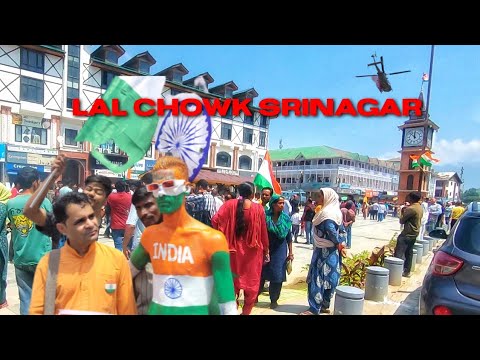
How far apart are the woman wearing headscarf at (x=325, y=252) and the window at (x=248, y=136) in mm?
20788

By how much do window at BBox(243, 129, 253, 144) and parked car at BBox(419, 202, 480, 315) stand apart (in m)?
21.6

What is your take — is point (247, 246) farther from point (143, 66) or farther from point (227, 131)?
point (227, 131)

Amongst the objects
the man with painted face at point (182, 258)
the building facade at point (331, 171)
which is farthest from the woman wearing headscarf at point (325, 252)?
the building facade at point (331, 171)

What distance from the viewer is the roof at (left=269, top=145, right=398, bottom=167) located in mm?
41159

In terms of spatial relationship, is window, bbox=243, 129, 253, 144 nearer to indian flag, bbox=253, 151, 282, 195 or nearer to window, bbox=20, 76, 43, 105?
window, bbox=20, 76, 43, 105

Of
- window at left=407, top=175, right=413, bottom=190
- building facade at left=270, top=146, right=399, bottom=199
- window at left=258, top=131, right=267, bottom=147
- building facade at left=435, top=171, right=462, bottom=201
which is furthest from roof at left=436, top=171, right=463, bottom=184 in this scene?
window at left=258, top=131, right=267, bottom=147

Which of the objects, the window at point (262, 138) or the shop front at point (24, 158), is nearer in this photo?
the shop front at point (24, 158)

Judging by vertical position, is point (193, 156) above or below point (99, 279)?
above

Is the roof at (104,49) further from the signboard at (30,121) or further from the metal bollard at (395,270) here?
the metal bollard at (395,270)

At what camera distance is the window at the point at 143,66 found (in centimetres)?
1860

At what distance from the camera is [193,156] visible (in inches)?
71.4
